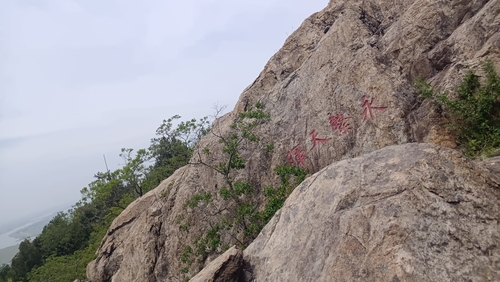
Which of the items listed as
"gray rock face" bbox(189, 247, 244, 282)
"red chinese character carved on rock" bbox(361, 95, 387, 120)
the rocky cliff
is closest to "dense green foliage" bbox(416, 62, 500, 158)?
the rocky cliff

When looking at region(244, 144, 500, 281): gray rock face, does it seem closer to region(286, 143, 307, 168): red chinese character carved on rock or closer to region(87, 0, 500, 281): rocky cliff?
region(87, 0, 500, 281): rocky cliff

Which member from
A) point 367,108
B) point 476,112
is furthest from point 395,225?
point 367,108

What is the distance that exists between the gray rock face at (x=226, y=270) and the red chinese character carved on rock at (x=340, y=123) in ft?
19.9

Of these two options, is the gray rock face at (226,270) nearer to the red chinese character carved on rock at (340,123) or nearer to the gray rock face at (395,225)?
the gray rock face at (395,225)

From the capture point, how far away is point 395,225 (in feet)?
14.4

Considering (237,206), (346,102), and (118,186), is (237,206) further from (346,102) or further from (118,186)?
(118,186)

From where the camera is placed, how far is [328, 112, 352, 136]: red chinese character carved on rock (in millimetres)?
10672

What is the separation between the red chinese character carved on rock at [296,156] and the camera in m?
11.3

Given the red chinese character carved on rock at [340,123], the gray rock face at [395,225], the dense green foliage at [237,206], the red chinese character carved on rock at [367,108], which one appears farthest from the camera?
the red chinese character carved on rock at [340,123]

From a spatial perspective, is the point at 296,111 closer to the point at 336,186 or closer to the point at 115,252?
the point at 336,186

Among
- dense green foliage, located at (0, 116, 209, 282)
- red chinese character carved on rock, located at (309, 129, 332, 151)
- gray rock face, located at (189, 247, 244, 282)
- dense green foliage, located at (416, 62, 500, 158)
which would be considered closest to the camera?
gray rock face, located at (189, 247, 244, 282)

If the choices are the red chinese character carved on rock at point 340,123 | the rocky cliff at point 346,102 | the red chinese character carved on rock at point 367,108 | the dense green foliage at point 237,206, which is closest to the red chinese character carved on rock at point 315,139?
the rocky cliff at point 346,102

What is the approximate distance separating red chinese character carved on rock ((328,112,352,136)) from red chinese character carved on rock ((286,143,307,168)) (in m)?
1.27

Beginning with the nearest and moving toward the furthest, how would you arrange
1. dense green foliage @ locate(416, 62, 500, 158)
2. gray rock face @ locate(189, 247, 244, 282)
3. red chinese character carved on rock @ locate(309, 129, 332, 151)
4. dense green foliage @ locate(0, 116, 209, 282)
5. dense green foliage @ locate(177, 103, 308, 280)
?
gray rock face @ locate(189, 247, 244, 282), dense green foliage @ locate(416, 62, 500, 158), dense green foliage @ locate(177, 103, 308, 280), red chinese character carved on rock @ locate(309, 129, 332, 151), dense green foliage @ locate(0, 116, 209, 282)
